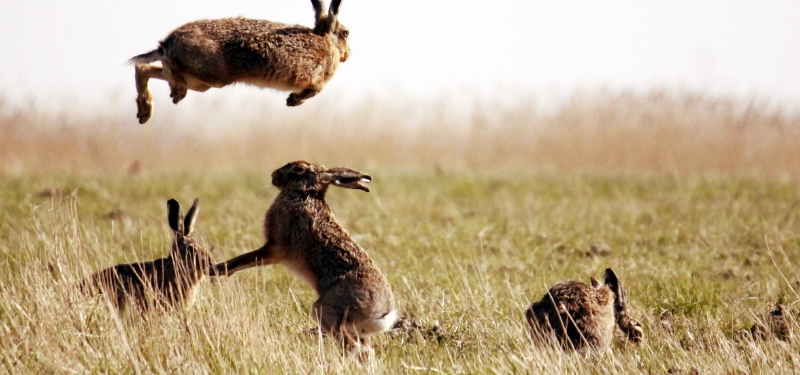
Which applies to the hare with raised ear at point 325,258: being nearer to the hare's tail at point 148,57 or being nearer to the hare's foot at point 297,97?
the hare's foot at point 297,97

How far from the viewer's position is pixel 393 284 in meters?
7.33

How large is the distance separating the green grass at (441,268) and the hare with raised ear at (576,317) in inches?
5.1

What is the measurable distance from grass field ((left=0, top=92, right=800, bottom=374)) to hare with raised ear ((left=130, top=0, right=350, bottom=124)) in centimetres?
104

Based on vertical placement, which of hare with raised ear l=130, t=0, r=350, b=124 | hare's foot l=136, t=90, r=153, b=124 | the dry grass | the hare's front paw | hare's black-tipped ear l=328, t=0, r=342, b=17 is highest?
hare's black-tipped ear l=328, t=0, r=342, b=17

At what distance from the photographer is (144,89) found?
219 inches

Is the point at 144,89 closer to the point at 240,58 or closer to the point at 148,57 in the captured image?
the point at 148,57

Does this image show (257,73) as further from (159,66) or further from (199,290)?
(199,290)

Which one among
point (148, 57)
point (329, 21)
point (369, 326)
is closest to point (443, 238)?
point (329, 21)

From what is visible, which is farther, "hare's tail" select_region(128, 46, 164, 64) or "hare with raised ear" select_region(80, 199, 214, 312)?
"hare with raised ear" select_region(80, 199, 214, 312)

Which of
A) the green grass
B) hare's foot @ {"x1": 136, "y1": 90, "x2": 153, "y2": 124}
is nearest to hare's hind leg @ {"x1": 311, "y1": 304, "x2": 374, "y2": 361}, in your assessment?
the green grass

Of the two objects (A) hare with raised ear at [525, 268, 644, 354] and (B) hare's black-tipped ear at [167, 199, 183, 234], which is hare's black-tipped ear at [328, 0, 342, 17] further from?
(A) hare with raised ear at [525, 268, 644, 354]

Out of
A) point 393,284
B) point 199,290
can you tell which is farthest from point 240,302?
point 393,284

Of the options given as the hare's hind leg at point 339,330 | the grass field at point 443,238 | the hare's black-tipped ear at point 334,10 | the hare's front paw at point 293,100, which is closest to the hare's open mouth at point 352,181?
the hare's front paw at point 293,100

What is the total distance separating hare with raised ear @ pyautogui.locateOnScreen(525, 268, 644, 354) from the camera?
5.46m
